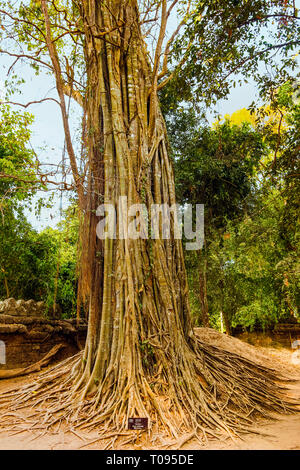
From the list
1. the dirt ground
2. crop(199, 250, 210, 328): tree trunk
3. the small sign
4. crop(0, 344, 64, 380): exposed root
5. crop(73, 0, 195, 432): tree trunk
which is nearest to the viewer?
the dirt ground

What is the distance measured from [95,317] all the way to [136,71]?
293 cm

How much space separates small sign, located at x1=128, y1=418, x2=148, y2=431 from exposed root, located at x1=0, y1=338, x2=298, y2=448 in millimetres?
61

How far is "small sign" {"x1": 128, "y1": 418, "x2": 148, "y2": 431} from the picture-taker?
2.47 meters

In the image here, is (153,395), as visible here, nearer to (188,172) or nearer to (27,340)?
(27,340)

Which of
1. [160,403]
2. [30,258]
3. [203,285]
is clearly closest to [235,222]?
[203,285]

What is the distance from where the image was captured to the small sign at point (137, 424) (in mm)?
2471

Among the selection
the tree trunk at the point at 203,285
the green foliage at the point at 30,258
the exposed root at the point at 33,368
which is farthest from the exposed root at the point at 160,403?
the tree trunk at the point at 203,285

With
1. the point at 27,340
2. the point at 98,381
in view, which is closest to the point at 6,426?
the point at 98,381

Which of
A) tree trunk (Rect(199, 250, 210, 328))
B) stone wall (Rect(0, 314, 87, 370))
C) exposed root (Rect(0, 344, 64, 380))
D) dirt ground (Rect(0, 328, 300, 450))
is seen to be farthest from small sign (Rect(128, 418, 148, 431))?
tree trunk (Rect(199, 250, 210, 328))

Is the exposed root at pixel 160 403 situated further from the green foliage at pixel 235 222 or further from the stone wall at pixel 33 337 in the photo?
the green foliage at pixel 235 222

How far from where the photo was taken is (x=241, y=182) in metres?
7.33

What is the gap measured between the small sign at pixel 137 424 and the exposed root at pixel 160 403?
61mm

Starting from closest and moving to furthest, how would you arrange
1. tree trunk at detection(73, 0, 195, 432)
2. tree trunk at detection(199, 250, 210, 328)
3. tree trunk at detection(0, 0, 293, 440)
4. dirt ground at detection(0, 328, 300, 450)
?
dirt ground at detection(0, 328, 300, 450) < tree trunk at detection(0, 0, 293, 440) < tree trunk at detection(73, 0, 195, 432) < tree trunk at detection(199, 250, 210, 328)

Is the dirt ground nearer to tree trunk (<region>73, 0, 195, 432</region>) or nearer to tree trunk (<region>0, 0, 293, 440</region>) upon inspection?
tree trunk (<region>0, 0, 293, 440</region>)
